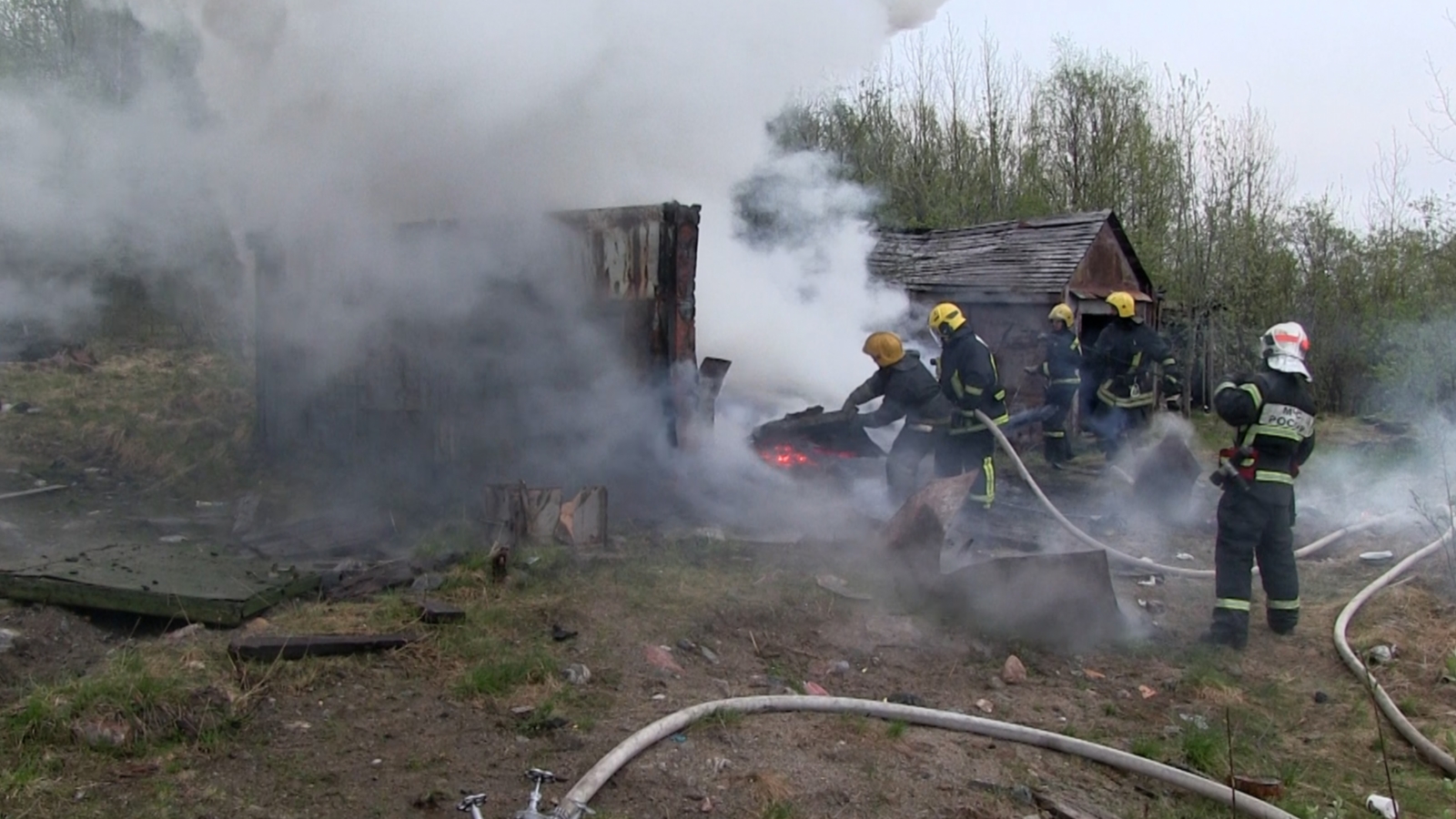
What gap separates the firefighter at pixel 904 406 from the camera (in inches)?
284

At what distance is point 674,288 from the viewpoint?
6738 mm

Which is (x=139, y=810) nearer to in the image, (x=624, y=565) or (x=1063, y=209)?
(x=624, y=565)

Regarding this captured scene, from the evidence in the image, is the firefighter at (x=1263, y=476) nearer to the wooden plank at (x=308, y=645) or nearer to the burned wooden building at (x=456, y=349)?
the burned wooden building at (x=456, y=349)

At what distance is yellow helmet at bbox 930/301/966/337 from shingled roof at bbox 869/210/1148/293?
5002 mm

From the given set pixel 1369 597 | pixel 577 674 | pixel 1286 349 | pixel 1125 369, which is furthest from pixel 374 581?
pixel 1125 369

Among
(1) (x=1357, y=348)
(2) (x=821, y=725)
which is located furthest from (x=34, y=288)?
(1) (x=1357, y=348)

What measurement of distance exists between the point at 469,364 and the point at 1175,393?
7.10m

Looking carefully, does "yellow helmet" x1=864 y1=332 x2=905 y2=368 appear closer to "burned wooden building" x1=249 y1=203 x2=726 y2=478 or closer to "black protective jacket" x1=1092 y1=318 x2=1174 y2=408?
"burned wooden building" x1=249 y1=203 x2=726 y2=478

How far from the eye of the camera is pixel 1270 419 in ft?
16.8

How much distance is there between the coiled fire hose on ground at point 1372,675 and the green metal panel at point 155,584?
15.5 ft

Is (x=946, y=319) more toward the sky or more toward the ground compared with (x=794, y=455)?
more toward the sky

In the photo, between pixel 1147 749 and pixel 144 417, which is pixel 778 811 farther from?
pixel 144 417

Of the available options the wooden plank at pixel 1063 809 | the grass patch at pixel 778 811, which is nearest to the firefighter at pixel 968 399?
the wooden plank at pixel 1063 809

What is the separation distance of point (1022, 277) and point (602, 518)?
26.0ft
